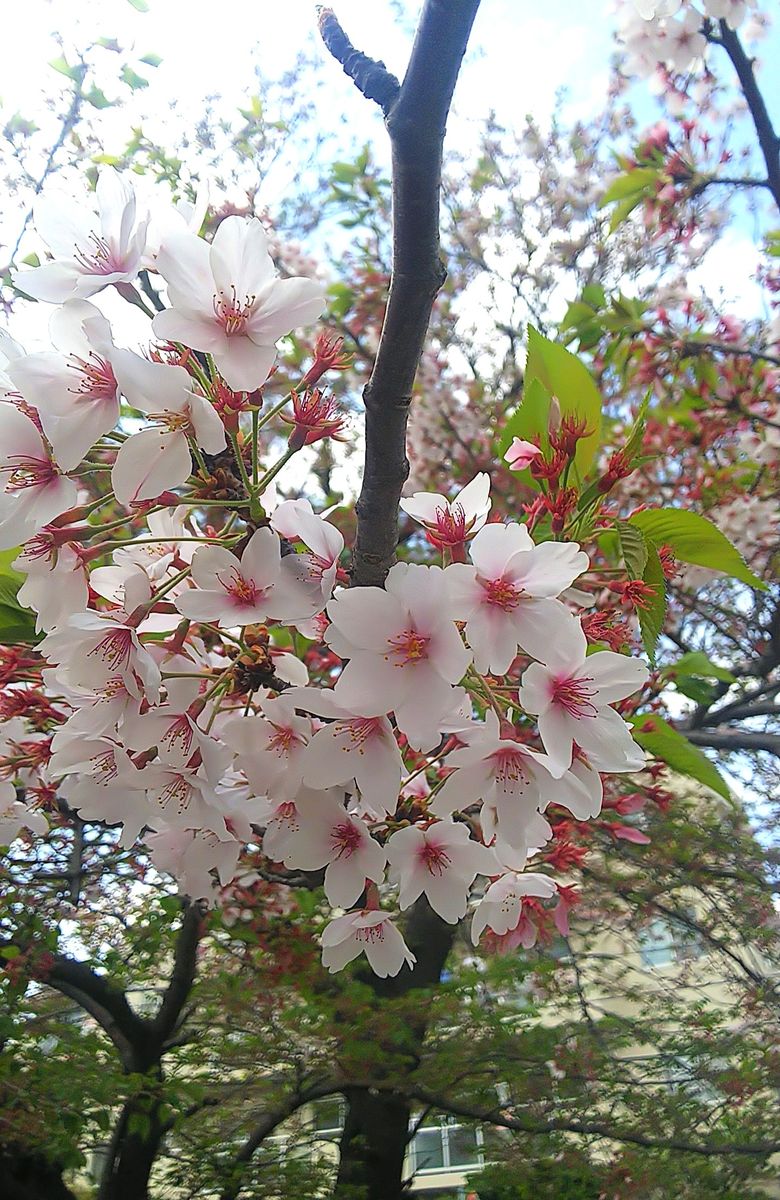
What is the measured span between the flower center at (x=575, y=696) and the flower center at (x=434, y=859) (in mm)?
246

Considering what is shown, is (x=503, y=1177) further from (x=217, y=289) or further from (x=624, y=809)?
(x=217, y=289)

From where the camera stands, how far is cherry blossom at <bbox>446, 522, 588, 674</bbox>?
0.73 metres

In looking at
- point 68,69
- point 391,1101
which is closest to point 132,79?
point 68,69

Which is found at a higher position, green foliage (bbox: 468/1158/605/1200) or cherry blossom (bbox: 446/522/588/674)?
cherry blossom (bbox: 446/522/588/674)

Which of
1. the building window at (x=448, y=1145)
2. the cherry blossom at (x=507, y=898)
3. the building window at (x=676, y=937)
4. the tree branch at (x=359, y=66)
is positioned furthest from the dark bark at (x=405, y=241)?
the building window at (x=676, y=937)

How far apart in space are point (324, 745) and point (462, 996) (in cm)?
183

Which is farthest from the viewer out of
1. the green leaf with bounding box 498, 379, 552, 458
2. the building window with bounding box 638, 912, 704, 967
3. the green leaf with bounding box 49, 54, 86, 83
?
the building window with bounding box 638, 912, 704, 967

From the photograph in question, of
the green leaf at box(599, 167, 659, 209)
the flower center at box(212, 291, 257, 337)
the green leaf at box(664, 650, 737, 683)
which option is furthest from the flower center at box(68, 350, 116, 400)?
the green leaf at box(599, 167, 659, 209)

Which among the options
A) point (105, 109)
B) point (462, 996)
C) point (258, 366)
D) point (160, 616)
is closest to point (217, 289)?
point (258, 366)

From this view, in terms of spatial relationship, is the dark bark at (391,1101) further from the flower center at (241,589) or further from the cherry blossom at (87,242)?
the cherry blossom at (87,242)

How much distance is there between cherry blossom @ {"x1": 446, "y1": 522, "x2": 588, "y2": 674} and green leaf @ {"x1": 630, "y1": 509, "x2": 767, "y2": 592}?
0.87 ft

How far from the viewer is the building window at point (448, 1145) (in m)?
2.59

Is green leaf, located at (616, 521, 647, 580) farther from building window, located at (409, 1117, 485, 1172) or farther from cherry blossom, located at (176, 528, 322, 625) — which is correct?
building window, located at (409, 1117, 485, 1172)

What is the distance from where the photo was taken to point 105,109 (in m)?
2.90
